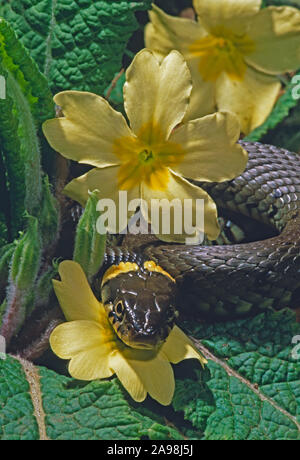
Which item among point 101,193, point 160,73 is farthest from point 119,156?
point 160,73

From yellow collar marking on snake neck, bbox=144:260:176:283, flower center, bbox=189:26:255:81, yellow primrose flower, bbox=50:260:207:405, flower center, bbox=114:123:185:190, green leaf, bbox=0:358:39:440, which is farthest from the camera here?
flower center, bbox=189:26:255:81

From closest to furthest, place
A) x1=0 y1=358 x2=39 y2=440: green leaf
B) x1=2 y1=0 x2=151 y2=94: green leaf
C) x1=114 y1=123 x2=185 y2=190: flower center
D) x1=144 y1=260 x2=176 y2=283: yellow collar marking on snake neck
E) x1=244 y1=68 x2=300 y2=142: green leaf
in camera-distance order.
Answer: x1=0 y1=358 x2=39 y2=440: green leaf < x1=114 y1=123 x2=185 y2=190: flower center < x1=144 y1=260 x2=176 y2=283: yellow collar marking on snake neck < x1=2 y1=0 x2=151 y2=94: green leaf < x1=244 y1=68 x2=300 y2=142: green leaf

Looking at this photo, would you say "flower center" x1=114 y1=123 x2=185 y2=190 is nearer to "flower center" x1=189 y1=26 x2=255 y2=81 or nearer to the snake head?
the snake head

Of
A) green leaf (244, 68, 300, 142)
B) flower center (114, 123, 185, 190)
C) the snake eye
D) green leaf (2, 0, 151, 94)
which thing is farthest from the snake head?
green leaf (244, 68, 300, 142)

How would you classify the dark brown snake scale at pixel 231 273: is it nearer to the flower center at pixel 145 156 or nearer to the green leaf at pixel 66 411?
the flower center at pixel 145 156

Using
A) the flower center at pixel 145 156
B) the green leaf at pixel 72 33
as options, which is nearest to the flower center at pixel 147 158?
the flower center at pixel 145 156

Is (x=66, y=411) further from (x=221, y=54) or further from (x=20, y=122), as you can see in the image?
(x=221, y=54)
